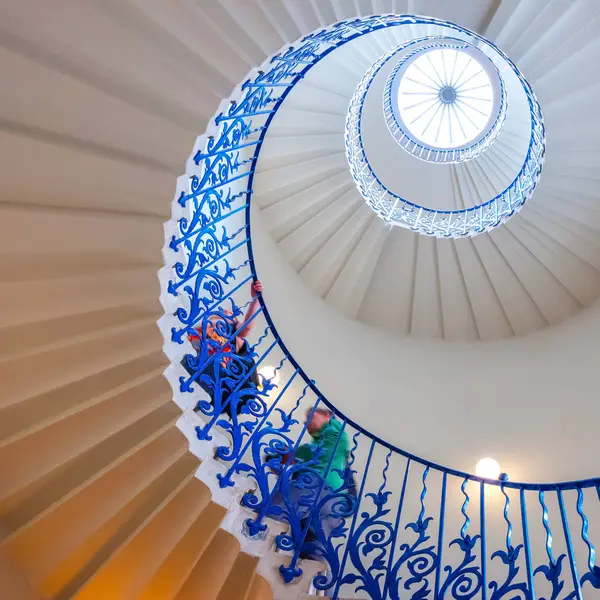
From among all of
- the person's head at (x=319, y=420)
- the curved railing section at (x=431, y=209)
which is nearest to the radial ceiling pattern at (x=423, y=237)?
the curved railing section at (x=431, y=209)

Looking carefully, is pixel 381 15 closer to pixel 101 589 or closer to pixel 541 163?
pixel 541 163

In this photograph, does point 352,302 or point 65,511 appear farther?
point 352,302

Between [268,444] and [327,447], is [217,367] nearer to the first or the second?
[268,444]

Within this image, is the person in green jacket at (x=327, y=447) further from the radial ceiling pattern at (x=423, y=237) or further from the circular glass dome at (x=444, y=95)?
the circular glass dome at (x=444, y=95)

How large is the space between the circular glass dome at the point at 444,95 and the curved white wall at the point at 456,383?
17.4 feet

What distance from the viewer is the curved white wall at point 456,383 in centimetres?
678

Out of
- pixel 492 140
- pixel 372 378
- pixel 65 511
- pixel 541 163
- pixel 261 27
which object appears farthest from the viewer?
pixel 492 140

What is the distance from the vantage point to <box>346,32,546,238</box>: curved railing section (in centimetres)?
742

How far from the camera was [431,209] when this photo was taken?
339 inches

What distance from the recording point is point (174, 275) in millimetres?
3771

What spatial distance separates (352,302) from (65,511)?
19.8 feet

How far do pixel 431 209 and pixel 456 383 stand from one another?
2.81 meters

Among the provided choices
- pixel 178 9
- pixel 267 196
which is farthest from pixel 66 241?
pixel 267 196

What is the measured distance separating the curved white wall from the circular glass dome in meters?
5.31
